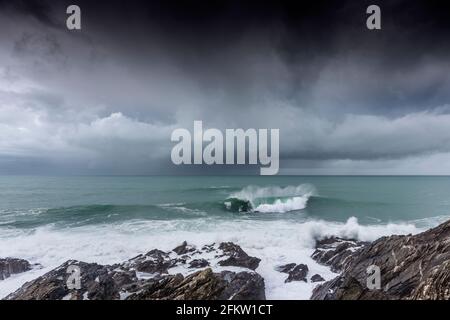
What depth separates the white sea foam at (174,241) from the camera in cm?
618

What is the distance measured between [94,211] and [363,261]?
14485 mm

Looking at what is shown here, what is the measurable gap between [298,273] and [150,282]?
3.56m

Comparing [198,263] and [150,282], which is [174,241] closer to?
[198,263]

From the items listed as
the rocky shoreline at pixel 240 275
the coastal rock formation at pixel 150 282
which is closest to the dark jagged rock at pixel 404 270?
the rocky shoreline at pixel 240 275

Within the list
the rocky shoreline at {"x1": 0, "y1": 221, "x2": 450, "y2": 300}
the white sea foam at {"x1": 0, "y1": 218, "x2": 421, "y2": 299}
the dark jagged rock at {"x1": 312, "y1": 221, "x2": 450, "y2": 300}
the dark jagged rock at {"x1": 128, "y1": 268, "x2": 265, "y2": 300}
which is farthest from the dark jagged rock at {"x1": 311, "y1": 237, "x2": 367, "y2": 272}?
the dark jagged rock at {"x1": 128, "y1": 268, "x2": 265, "y2": 300}

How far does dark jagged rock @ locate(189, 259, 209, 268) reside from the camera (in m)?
6.39

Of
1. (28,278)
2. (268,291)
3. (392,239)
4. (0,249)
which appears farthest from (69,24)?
(392,239)

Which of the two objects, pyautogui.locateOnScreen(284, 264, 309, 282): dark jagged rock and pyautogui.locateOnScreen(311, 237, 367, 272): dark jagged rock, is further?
pyautogui.locateOnScreen(311, 237, 367, 272): dark jagged rock

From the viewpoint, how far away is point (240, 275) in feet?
17.6

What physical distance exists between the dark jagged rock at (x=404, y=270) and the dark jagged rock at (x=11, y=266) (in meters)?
7.47

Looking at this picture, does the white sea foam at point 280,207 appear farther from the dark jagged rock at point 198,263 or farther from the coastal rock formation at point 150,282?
the dark jagged rock at point 198,263

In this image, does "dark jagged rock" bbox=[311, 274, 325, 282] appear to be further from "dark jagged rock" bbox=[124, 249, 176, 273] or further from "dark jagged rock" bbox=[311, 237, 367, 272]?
"dark jagged rock" bbox=[124, 249, 176, 273]

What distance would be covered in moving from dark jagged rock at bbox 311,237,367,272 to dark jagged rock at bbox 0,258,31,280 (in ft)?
26.4
